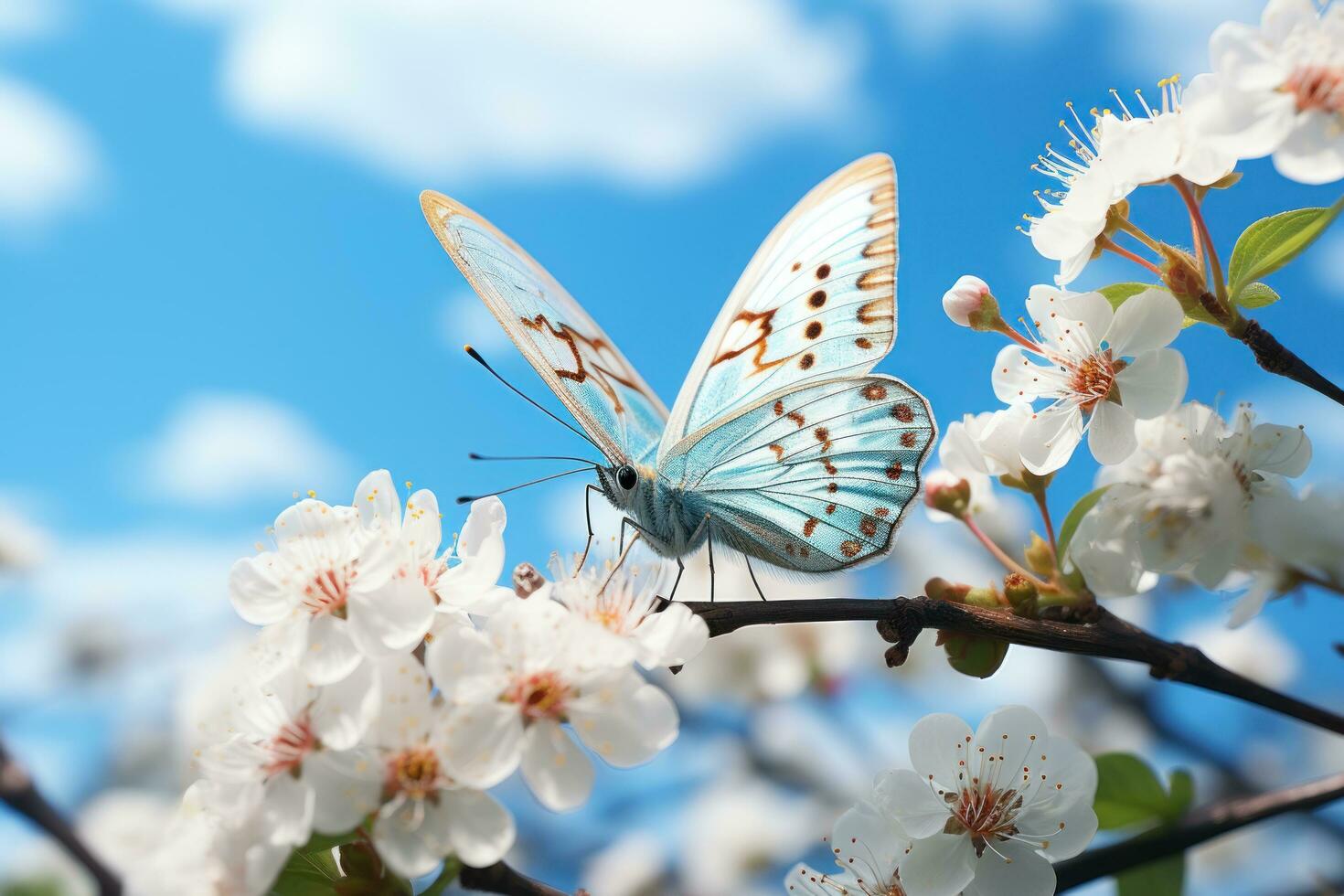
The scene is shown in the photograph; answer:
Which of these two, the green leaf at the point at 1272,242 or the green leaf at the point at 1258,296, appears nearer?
the green leaf at the point at 1272,242

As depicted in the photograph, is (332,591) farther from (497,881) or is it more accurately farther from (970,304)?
(970,304)

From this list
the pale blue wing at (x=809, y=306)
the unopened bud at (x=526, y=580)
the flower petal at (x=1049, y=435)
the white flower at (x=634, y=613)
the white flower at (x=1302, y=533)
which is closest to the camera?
the white flower at (x=634, y=613)

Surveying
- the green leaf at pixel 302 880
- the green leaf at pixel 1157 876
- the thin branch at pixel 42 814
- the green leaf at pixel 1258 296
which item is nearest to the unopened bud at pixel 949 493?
the green leaf at pixel 1258 296

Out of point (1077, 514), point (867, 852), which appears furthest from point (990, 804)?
point (1077, 514)

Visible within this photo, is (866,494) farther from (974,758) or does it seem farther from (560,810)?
(560,810)

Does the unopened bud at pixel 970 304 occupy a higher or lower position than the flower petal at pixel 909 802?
higher

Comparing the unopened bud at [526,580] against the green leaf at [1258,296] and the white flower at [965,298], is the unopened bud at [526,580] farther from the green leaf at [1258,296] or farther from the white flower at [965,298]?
the green leaf at [1258,296]

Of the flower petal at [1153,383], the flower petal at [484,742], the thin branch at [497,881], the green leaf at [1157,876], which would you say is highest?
the flower petal at [1153,383]

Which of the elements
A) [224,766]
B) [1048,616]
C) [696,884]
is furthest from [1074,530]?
[696,884]
